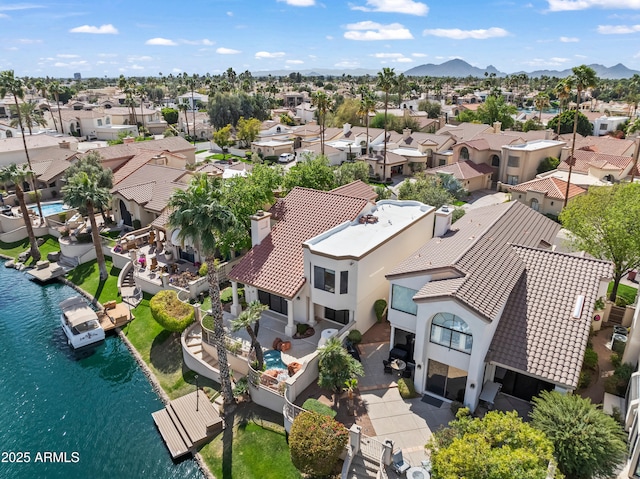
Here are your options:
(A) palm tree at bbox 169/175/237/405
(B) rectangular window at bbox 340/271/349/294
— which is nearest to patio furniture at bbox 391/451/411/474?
(B) rectangular window at bbox 340/271/349/294

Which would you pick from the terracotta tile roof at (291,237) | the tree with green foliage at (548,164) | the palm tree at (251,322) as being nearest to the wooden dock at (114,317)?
the terracotta tile roof at (291,237)

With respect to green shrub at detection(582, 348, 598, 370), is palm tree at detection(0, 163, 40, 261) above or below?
above

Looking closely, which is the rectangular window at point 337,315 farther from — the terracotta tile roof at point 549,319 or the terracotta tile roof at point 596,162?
the terracotta tile roof at point 596,162

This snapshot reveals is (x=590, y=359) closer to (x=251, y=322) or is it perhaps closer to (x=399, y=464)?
(x=399, y=464)

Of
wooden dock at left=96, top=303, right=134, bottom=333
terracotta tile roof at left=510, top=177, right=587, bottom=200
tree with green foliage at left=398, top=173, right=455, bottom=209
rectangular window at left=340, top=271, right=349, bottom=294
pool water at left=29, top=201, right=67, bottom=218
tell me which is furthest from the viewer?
pool water at left=29, top=201, right=67, bottom=218

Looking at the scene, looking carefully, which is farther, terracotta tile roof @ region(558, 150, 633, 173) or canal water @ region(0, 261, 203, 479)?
terracotta tile roof @ region(558, 150, 633, 173)

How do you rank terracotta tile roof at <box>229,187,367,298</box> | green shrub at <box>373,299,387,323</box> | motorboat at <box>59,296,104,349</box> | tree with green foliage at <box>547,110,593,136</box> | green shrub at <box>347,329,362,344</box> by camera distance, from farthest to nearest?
tree with green foliage at <box>547,110,593,136</box>, motorboat at <box>59,296,104,349</box>, green shrub at <box>373,299,387,323</box>, terracotta tile roof at <box>229,187,367,298</box>, green shrub at <box>347,329,362,344</box>

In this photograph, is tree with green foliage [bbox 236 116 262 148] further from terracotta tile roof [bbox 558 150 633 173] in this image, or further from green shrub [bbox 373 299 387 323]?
green shrub [bbox 373 299 387 323]
